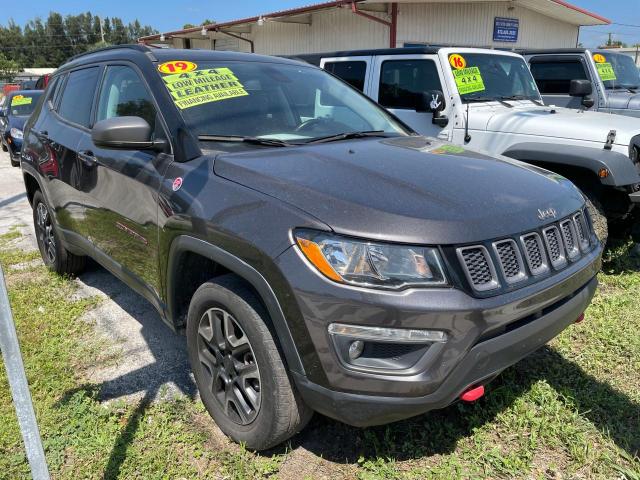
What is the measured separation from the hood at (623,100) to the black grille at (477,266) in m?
6.68

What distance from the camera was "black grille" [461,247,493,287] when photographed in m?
1.88

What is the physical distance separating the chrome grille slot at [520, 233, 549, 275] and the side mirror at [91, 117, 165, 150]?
177cm

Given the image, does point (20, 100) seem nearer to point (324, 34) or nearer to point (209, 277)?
point (324, 34)

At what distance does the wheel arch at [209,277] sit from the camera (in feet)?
6.48

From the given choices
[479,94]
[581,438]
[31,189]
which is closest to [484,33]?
[479,94]

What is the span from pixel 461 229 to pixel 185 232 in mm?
1231

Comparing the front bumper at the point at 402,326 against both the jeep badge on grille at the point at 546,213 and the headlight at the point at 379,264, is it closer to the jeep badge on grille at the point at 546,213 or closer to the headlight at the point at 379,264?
the headlight at the point at 379,264

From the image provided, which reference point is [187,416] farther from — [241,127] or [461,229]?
[461,229]

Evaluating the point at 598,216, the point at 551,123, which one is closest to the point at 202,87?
the point at 598,216

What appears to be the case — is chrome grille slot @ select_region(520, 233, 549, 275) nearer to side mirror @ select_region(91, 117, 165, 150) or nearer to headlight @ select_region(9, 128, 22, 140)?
side mirror @ select_region(91, 117, 165, 150)

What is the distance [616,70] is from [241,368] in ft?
26.6

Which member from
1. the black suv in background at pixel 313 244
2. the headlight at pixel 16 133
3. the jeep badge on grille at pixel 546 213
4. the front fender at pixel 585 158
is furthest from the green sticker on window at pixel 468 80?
the headlight at pixel 16 133

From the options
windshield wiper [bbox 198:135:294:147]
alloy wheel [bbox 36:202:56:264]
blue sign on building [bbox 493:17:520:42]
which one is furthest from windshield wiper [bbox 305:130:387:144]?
blue sign on building [bbox 493:17:520:42]

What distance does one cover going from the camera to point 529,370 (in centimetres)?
302
